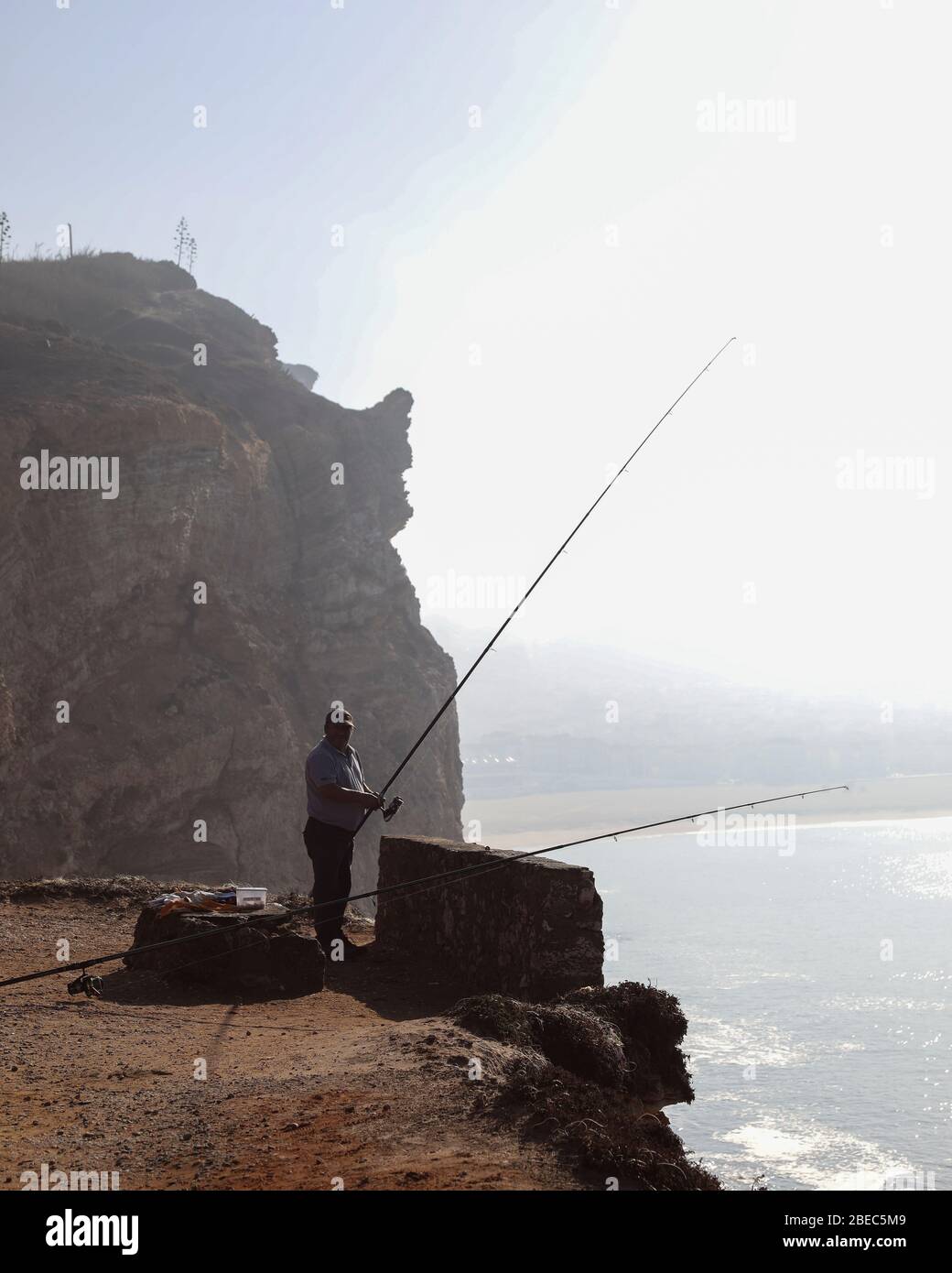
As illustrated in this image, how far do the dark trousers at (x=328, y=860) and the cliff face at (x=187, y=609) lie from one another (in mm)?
28369

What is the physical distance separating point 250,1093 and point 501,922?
122 inches

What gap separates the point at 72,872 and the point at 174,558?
1316 centimetres

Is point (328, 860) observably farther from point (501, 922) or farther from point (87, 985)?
point (87, 985)

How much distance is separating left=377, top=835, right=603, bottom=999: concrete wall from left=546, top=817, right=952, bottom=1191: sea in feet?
7.45

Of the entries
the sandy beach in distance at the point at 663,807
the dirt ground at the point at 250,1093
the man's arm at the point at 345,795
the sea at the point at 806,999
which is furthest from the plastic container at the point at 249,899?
the sandy beach in distance at the point at 663,807

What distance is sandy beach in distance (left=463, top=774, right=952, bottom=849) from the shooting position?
99250 mm

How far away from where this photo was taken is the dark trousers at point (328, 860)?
881cm

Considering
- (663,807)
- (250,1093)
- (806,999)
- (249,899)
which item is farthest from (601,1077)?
(663,807)

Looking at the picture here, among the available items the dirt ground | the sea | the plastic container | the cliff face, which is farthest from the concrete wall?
the cliff face

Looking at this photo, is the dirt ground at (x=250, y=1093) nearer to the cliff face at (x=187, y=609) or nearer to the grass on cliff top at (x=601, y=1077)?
the grass on cliff top at (x=601, y=1077)

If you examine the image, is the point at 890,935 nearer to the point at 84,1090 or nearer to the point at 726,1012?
the point at 726,1012

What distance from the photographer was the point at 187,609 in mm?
44250

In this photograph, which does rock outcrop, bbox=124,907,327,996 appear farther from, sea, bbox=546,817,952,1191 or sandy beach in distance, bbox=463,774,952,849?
sandy beach in distance, bbox=463,774,952,849
